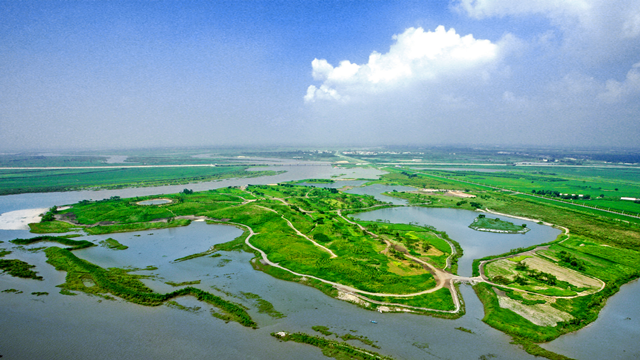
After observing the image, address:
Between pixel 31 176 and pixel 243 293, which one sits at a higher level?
pixel 31 176

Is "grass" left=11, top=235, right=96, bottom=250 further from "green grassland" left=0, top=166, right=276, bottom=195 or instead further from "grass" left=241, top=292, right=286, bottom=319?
"green grassland" left=0, top=166, right=276, bottom=195

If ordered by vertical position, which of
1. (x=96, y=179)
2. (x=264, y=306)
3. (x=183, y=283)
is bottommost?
(x=264, y=306)

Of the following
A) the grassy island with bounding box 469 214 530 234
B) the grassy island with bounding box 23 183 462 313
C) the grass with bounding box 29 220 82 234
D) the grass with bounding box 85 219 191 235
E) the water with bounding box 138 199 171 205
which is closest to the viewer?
the grassy island with bounding box 23 183 462 313

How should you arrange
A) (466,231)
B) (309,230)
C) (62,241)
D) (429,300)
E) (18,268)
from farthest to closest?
(466,231) < (309,230) < (62,241) < (18,268) < (429,300)

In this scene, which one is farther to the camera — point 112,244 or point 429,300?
point 112,244

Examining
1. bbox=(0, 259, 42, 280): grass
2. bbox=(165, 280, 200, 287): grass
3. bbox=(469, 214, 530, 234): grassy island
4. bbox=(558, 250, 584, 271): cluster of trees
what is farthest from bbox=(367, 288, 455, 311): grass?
bbox=(0, 259, 42, 280): grass

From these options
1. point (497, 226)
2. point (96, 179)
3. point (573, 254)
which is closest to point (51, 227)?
point (96, 179)

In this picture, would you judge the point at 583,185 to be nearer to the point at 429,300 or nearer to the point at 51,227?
the point at 429,300

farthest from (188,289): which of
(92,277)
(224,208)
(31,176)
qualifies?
(31,176)

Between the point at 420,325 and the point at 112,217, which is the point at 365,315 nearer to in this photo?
the point at 420,325
